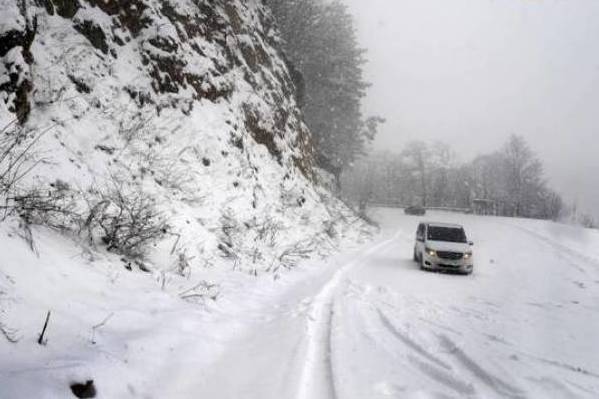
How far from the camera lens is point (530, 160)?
67.2m

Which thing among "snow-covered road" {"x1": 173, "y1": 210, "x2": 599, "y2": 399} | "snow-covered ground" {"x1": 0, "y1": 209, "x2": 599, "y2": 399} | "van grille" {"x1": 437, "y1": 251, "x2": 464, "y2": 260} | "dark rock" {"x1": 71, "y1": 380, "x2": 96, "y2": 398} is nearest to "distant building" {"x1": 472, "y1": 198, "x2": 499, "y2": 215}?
"van grille" {"x1": 437, "y1": 251, "x2": 464, "y2": 260}

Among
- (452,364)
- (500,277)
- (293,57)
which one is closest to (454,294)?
(500,277)

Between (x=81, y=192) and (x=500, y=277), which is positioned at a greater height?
(x=81, y=192)

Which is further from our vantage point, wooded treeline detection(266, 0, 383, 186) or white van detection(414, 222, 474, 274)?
wooded treeline detection(266, 0, 383, 186)

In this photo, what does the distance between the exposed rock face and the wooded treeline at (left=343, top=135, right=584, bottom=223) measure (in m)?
20.8

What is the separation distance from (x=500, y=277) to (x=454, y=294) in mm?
4524

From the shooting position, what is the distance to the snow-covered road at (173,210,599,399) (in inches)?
186

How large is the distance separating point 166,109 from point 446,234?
35.3ft

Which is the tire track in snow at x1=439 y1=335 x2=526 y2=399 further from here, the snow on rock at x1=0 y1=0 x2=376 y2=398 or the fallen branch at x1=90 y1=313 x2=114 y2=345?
→ the fallen branch at x1=90 y1=313 x2=114 y2=345

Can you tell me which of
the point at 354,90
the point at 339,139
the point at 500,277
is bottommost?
the point at 500,277

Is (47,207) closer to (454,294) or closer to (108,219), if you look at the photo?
(108,219)

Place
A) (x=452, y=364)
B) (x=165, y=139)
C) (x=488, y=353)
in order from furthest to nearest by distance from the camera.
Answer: (x=165, y=139) < (x=488, y=353) < (x=452, y=364)

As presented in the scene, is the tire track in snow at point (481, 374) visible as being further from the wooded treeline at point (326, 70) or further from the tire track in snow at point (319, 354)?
the wooded treeline at point (326, 70)

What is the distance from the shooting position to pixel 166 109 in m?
13.1
